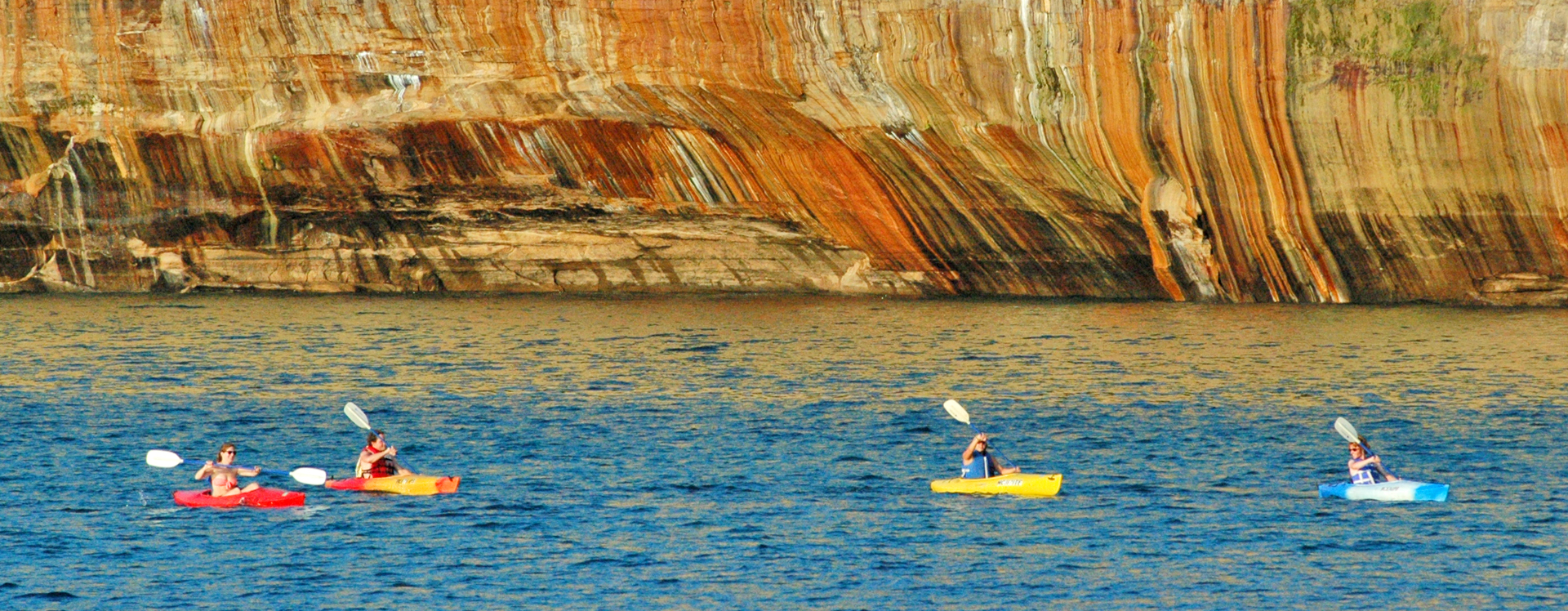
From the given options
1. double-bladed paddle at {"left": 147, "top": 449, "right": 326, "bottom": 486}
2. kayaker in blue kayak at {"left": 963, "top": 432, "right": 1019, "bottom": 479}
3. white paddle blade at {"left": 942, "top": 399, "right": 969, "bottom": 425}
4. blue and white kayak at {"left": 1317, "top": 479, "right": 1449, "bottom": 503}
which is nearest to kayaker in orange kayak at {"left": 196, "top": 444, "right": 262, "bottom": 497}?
double-bladed paddle at {"left": 147, "top": 449, "right": 326, "bottom": 486}

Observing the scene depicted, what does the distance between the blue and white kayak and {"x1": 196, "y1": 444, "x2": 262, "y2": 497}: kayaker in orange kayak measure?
13.8 meters

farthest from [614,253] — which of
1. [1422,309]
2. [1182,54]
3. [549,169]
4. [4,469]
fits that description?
Answer: [4,469]

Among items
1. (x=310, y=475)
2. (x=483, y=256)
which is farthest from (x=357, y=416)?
(x=483, y=256)

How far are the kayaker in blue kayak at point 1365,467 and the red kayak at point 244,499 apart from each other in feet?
43.4

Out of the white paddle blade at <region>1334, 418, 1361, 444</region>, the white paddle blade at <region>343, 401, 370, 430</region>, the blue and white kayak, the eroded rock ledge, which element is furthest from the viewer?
the eroded rock ledge

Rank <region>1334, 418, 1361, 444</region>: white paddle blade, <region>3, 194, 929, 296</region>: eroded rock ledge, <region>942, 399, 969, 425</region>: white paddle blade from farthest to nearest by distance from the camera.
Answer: <region>3, 194, 929, 296</region>: eroded rock ledge
<region>942, 399, 969, 425</region>: white paddle blade
<region>1334, 418, 1361, 444</region>: white paddle blade

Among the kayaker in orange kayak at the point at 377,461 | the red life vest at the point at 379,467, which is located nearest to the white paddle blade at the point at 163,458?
the kayaker in orange kayak at the point at 377,461

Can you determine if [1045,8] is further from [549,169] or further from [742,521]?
[742,521]

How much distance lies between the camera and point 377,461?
81.4 feet

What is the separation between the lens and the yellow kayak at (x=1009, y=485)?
24109mm

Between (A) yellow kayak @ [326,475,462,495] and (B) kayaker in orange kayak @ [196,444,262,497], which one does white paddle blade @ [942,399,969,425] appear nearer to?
(A) yellow kayak @ [326,475,462,495]

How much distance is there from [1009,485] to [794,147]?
20833mm

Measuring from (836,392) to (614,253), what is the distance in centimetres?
1723

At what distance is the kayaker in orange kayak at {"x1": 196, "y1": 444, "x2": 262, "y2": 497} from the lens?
78.5ft
